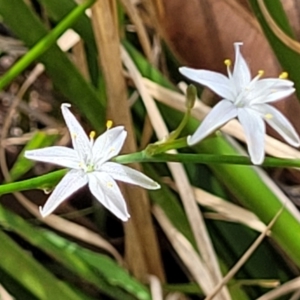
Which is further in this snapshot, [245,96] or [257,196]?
[257,196]

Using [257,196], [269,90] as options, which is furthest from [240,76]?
[257,196]

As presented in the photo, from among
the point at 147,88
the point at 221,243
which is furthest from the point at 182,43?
the point at 221,243

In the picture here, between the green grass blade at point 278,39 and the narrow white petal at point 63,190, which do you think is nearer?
the narrow white petal at point 63,190

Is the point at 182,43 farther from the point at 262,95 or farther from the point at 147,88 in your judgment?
the point at 262,95

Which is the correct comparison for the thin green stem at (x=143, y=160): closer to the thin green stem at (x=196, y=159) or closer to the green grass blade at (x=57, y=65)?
the thin green stem at (x=196, y=159)

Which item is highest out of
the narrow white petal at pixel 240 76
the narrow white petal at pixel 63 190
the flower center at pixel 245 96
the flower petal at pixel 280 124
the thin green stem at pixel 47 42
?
the thin green stem at pixel 47 42

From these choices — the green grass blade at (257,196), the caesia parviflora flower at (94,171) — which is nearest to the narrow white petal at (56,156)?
the caesia parviflora flower at (94,171)

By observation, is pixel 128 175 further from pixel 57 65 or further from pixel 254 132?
pixel 57 65
